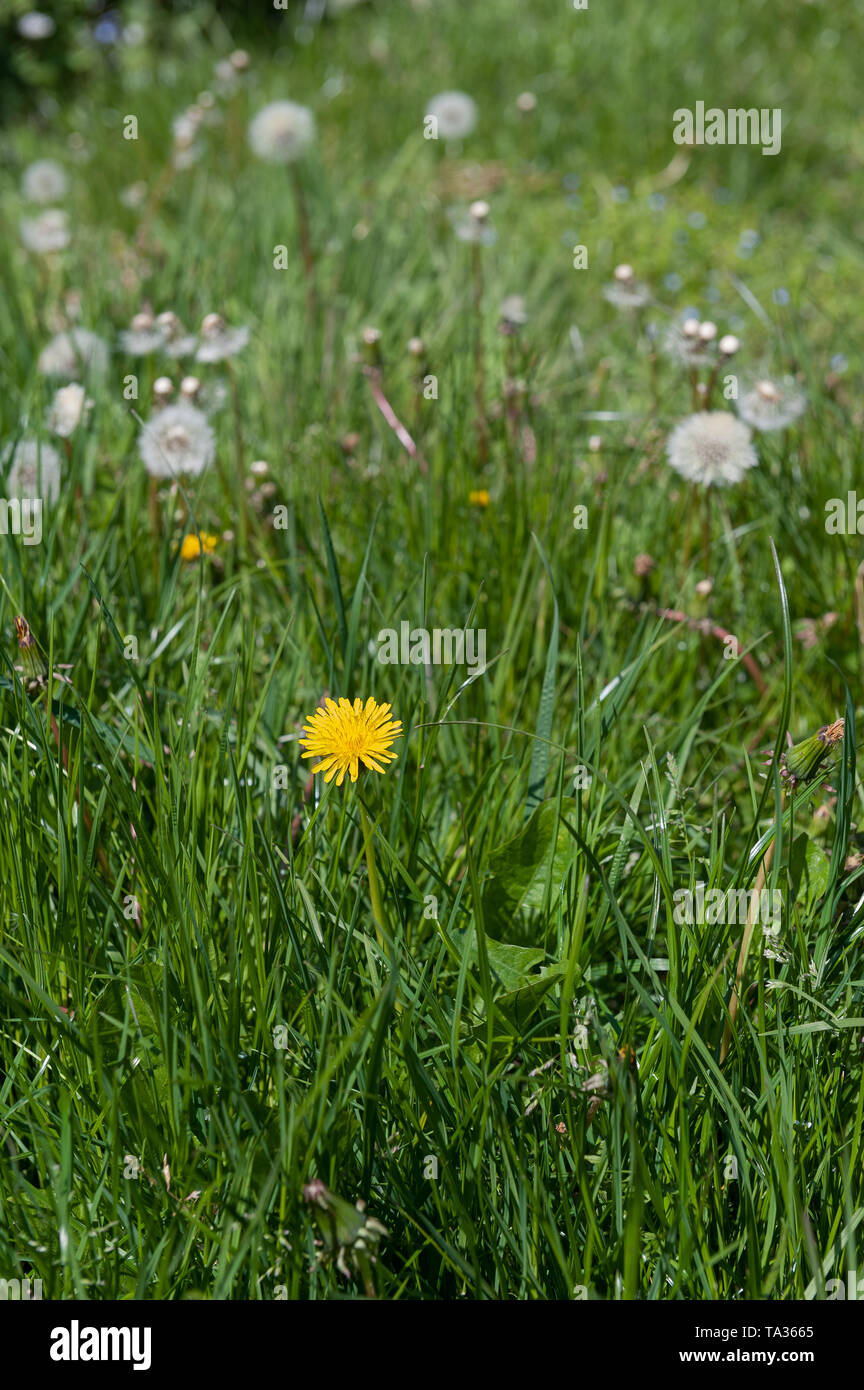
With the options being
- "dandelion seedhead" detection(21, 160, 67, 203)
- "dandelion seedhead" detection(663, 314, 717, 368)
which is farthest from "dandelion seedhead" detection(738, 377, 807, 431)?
"dandelion seedhead" detection(21, 160, 67, 203)

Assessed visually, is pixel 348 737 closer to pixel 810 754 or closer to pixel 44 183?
pixel 810 754

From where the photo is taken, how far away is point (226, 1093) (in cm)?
128

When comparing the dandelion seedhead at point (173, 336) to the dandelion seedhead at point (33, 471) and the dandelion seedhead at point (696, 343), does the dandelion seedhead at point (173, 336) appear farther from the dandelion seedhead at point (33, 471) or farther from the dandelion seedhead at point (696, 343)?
the dandelion seedhead at point (696, 343)

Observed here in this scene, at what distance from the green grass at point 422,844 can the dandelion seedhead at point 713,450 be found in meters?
0.16

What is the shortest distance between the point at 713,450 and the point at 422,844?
96 cm

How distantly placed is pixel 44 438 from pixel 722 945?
1.89m

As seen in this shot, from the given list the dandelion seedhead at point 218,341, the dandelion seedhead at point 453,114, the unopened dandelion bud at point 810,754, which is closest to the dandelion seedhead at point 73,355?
the dandelion seedhead at point 218,341

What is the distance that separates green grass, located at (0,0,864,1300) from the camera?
4.11 feet

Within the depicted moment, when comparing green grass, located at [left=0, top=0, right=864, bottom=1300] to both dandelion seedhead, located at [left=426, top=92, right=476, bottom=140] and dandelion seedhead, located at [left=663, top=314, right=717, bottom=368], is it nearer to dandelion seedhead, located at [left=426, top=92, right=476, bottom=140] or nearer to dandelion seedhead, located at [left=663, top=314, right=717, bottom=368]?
dandelion seedhead, located at [left=663, top=314, right=717, bottom=368]

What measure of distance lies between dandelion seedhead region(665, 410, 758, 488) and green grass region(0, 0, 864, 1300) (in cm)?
16

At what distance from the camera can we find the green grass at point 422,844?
1.25m

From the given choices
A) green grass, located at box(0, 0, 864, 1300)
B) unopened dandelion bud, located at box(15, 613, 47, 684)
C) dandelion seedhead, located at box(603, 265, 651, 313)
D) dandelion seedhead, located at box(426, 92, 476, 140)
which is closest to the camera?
green grass, located at box(0, 0, 864, 1300)

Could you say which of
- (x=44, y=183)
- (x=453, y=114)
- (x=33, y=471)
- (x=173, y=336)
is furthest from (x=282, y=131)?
(x=33, y=471)

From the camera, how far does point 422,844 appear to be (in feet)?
5.90
